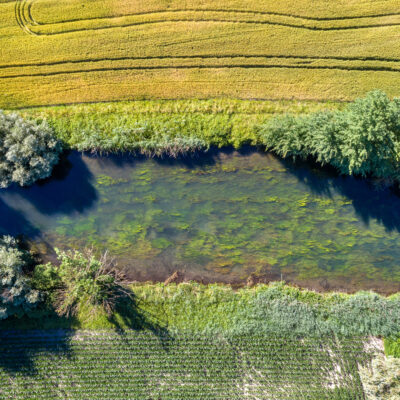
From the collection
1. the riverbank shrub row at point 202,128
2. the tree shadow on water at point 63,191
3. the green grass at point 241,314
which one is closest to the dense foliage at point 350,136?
the riverbank shrub row at point 202,128

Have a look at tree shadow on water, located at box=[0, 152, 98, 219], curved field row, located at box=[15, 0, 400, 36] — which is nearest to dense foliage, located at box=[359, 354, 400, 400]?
tree shadow on water, located at box=[0, 152, 98, 219]

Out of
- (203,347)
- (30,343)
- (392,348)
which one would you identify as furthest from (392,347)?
(30,343)

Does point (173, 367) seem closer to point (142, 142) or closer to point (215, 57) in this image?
point (142, 142)

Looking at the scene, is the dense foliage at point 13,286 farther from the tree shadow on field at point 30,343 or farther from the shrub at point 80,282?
the tree shadow on field at point 30,343

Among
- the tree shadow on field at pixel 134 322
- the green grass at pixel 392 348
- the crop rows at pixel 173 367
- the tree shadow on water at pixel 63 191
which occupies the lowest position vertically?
the green grass at pixel 392 348

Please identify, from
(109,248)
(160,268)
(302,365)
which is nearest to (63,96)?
(109,248)

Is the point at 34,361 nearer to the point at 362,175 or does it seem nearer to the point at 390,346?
the point at 390,346
